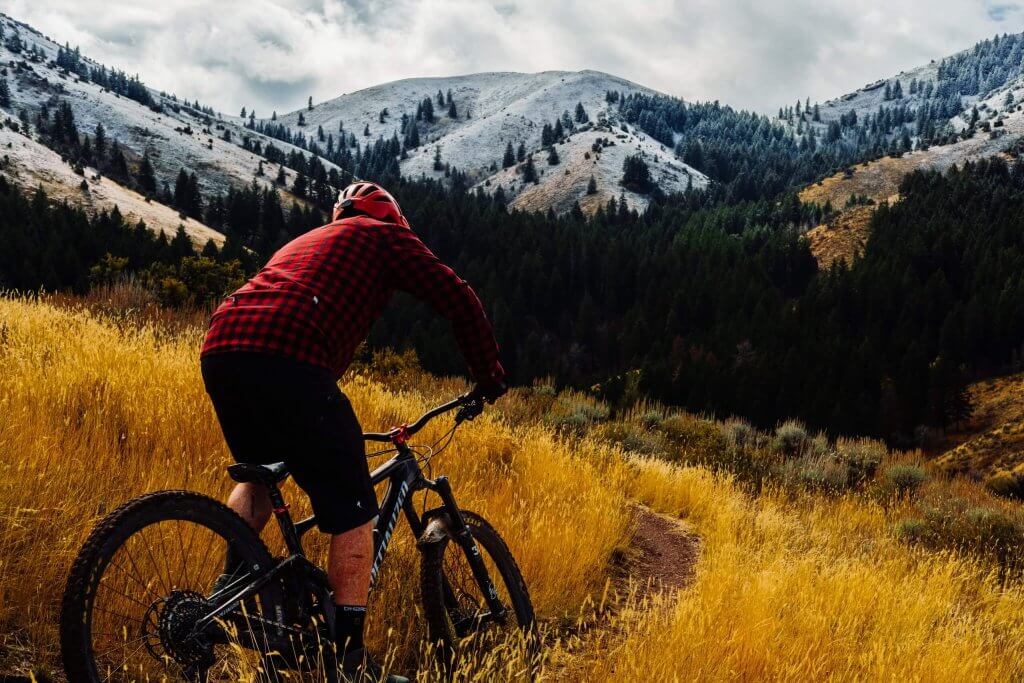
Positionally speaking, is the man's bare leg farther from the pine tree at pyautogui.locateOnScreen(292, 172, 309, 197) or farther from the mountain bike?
the pine tree at pyautogui.locateOnScreen(292, 172, 309, 197)

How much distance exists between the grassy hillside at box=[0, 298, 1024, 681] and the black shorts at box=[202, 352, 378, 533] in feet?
1.93

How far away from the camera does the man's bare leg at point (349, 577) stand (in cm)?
236

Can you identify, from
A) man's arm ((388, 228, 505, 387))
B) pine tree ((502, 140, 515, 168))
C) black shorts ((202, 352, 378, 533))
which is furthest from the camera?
pine tree ((502, 140, 515, 168))

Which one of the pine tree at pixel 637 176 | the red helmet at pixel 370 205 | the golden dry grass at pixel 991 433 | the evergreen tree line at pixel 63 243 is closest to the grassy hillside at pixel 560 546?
the red helmet at pixel 370 205

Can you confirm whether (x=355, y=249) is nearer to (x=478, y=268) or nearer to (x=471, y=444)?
(x=471, y=444)

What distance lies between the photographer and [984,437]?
101ft

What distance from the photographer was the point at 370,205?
106 inches

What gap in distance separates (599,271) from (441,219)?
27.3 meters

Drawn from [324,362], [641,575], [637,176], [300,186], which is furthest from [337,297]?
[637,176]

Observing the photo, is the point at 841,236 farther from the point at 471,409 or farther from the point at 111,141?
the point at 111,141

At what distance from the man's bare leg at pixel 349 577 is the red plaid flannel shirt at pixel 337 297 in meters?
0.64

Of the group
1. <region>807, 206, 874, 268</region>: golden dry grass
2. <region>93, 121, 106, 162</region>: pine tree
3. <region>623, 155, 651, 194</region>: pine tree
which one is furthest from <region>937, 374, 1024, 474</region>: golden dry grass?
<region>623, 155, 651, 194</region>: pine tree

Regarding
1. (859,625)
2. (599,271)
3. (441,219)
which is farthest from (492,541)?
(441,219)

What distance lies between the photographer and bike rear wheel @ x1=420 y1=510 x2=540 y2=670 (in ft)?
9.34
